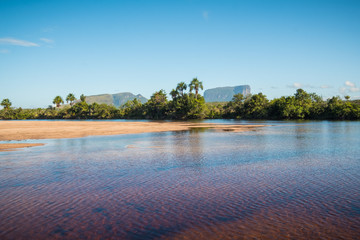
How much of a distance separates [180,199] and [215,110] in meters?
104

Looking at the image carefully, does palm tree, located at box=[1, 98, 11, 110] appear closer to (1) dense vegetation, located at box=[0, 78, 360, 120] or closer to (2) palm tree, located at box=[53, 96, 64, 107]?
(1) dense vegetation, located at box=[0, 78, 360, 120]

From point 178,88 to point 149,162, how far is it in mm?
90488

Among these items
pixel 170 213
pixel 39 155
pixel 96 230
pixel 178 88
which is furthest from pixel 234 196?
pixel 178 88

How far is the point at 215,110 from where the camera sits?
111m

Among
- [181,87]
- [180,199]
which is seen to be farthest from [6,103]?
[180,199]

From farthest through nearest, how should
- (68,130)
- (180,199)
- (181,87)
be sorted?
(181,87) < (68,130) < (180,199)

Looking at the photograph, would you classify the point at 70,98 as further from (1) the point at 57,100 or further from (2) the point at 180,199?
(2) the point at 180,199

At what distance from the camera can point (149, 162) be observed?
1453cm

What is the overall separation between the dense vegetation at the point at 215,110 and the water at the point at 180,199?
76.0 metres

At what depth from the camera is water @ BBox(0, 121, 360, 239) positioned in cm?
623

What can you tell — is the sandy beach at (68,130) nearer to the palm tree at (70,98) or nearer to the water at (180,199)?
the water at (180,199)

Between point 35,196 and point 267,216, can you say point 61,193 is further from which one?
point 267,216

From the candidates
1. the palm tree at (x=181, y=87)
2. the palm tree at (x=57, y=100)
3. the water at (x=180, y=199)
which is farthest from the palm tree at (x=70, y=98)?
the water at (x=180, y=199)

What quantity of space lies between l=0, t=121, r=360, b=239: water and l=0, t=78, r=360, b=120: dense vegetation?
249ft
